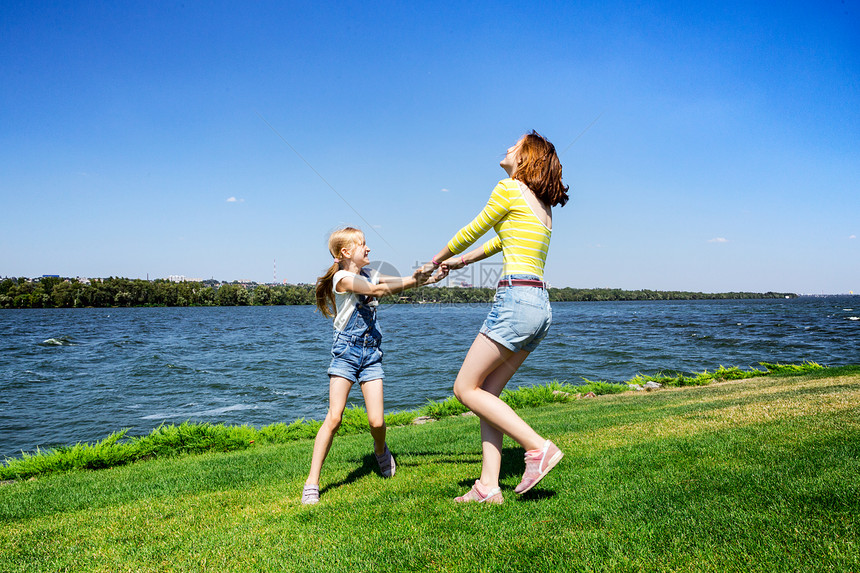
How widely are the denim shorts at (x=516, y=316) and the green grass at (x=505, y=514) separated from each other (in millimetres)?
1165

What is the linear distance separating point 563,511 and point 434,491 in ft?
3.65

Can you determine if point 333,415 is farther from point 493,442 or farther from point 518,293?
point 518,293

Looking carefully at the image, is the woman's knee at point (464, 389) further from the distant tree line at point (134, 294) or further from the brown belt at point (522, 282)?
the distant tree line at point (134, 294)

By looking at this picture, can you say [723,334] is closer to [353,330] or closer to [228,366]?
[228,366]

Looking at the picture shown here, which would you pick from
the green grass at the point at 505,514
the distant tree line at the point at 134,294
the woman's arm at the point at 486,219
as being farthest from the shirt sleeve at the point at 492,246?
the distant tree line at the point at 134,294

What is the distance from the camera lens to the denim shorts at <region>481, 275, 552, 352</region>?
3334 millimetres

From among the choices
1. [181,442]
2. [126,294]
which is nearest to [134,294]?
[126,294]

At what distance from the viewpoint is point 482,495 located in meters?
3.61

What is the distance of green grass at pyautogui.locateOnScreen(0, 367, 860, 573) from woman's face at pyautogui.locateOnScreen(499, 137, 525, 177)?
2.38 meters

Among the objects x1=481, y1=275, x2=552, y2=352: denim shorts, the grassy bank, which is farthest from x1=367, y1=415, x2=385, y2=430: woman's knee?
the grassy bank

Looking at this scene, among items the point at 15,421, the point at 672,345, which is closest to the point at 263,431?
the point at 15,421

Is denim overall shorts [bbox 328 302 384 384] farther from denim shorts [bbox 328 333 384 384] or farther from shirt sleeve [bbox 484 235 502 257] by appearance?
shirt sleeve [bbox 484 235 502 257]

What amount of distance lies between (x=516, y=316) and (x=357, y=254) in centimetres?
179

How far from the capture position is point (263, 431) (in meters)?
9.61
